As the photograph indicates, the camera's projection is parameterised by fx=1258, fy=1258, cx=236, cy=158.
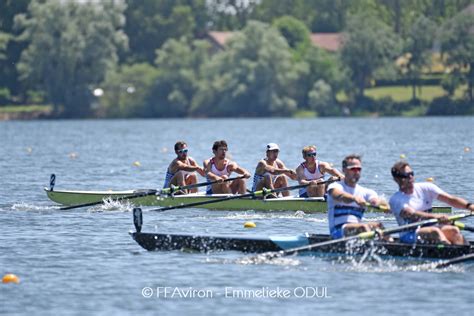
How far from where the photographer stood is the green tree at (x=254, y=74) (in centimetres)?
10412

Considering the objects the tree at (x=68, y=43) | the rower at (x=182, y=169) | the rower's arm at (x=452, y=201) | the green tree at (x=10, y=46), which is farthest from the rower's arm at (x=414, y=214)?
the green tree at (x=10, y=46)

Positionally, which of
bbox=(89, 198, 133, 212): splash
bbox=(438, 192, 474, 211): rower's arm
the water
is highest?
bbox=(438, 192, 474, 211): rower's arm

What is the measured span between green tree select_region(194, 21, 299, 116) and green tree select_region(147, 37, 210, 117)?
8.34 ft

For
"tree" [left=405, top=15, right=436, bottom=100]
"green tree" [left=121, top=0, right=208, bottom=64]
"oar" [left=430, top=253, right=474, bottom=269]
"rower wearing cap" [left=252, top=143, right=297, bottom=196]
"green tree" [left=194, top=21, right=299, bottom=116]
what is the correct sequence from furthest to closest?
1. "green tree" [left=121, top=0, right=208, bottom=64]
2. "tree" [left=405, top=15, right=436, bottom=100]
3. "green tree" [left=194, top=21, right=299, bottom=116]
4. "rower wearing cap" [left=252, top=143, right=297, bottom=196]
5. "oar" [left=430, top=253, right=474, bottom=269]

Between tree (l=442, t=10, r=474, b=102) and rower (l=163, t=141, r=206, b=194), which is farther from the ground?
tree (l=442, t=10, r=474, b=102)

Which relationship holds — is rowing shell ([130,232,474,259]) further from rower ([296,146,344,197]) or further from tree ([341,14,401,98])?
tree ([341,14,401,98])

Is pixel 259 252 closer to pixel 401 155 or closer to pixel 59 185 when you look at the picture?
pixel 59 185

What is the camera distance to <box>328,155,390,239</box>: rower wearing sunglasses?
706 inches

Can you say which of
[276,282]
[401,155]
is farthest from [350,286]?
[401,155]

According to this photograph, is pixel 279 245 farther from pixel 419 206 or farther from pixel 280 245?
pixel 419 206

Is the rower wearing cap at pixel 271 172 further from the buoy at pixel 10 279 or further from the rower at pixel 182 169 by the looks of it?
the buoy at pixel 10 279

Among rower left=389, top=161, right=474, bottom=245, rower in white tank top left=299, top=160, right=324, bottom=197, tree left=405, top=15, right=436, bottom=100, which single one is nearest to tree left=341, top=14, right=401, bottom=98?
tree left=405, top=15, right=436, bottom=100

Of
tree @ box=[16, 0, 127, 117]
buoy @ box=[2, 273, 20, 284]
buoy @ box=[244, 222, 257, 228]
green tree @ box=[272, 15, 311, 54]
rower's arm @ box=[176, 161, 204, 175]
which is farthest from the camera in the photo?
green tree @ box=[272, 15, 311, 54]

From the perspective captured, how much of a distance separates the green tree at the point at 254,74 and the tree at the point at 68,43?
8756mm
